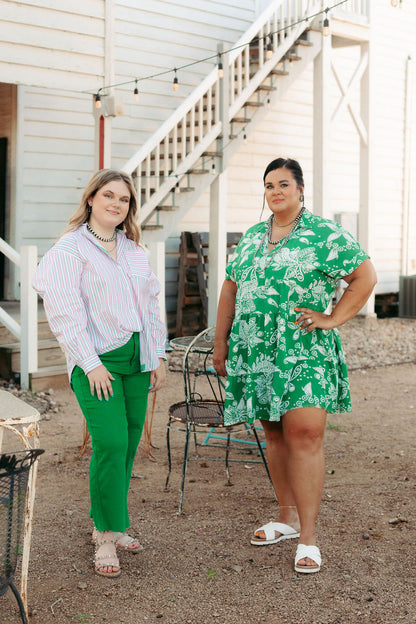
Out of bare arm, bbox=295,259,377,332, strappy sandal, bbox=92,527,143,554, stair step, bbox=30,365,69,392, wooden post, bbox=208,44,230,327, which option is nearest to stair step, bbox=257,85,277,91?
wooden post, bbox=208,44,230,327

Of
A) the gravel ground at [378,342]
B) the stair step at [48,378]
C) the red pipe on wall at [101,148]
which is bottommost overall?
the stair step at [48,378]

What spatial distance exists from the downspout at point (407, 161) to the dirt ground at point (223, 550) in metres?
9.76

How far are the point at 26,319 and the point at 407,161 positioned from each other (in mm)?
10153

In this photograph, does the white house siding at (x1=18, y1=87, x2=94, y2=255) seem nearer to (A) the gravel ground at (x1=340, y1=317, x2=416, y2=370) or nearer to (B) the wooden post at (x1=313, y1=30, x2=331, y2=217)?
(B) the wooden post at (x1=313, y1=30, x2=331, y2=217)

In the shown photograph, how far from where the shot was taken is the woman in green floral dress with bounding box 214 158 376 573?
3.31 m

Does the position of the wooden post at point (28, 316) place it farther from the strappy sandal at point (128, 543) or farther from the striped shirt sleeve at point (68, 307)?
the striped shirt sleeve at point (68, 307)

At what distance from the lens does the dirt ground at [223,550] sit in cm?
Answer: 303

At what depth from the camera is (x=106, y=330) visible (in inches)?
127

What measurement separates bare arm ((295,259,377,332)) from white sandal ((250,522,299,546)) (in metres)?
1.04

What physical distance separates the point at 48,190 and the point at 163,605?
730 centimetres

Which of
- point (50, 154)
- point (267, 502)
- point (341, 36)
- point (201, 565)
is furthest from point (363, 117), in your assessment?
point (201, 565)

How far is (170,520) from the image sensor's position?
4023 millimetres

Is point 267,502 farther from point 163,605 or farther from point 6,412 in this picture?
point 6,412

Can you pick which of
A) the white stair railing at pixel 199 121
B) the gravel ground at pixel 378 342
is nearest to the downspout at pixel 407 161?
the gravel ground at pixel 378 342
